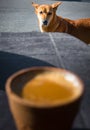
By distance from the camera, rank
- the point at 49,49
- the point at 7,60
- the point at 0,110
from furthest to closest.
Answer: the point at 49,49 → the point at 7,60 → the point at 0,110

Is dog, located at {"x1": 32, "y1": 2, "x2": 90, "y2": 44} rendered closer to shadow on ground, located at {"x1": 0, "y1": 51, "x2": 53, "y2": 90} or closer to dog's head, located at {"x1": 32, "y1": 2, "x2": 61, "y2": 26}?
dog's head, located at {"x1": 32, "y1": 2, "x2": 61, "y2": 26}

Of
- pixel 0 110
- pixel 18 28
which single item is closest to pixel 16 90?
pixel 0 110

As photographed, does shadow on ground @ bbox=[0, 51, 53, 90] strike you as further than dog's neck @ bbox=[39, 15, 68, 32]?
No

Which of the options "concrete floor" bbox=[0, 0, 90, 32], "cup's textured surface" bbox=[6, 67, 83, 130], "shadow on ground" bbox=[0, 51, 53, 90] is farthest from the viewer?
"concrete floor" bbox=[0, 0, 90, 32]

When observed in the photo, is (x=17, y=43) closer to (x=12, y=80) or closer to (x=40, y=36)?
(x=40, y=36)

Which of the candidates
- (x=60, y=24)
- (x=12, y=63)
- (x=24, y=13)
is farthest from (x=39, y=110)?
(x=24, y=13)

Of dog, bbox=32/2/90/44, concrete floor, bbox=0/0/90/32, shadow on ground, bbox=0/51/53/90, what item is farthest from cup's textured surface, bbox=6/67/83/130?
concrete floor, bbox=0/0/90/32

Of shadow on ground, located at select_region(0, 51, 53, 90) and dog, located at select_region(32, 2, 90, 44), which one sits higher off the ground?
shadow on ground, located at select_region(0, 51, 53, 90)

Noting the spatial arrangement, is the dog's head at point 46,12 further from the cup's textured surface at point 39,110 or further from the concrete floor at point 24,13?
the cup's textured surface at point 39,110
